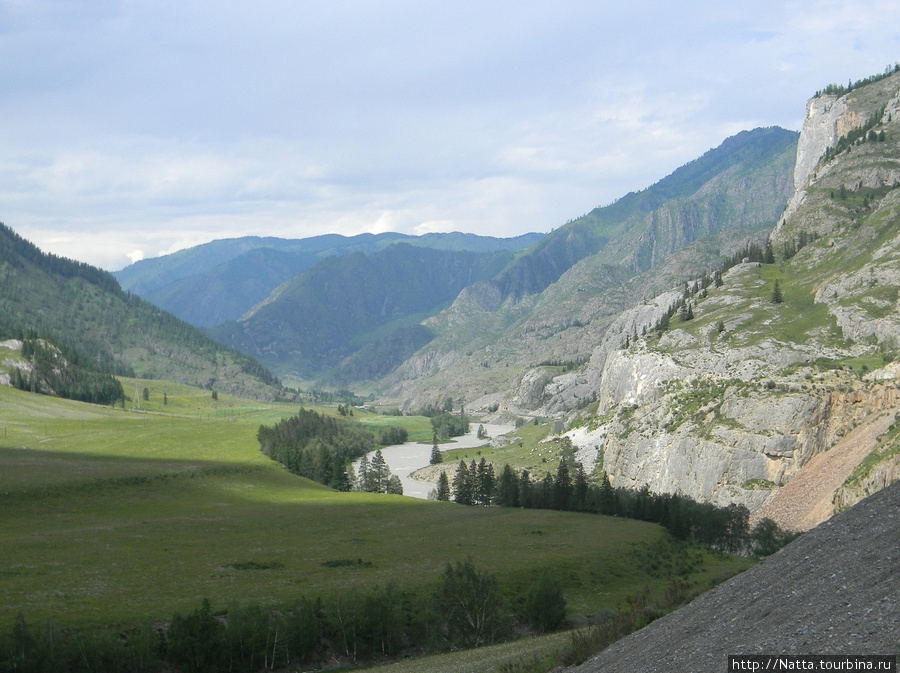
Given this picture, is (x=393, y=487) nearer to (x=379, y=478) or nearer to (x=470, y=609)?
(x=379, y=478)

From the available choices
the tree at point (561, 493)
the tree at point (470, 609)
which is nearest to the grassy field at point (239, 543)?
the tree at point (470, 609)

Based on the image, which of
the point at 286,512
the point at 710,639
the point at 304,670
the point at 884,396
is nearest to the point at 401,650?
the point at 304,670

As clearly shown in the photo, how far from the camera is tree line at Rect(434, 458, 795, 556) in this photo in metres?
112

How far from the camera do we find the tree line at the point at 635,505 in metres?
112

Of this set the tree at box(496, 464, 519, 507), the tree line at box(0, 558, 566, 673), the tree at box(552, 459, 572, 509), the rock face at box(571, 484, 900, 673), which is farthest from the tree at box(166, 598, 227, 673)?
the tree at box(496, 464, 519, 507)

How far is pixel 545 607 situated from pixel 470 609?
Answer: 8.28 metres

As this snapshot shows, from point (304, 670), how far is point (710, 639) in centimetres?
4259

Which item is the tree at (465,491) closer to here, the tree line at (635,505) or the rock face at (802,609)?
the tree line at (635,505)

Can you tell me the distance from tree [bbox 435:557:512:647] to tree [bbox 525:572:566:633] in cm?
330

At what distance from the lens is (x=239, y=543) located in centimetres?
8938

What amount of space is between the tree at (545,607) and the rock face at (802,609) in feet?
118

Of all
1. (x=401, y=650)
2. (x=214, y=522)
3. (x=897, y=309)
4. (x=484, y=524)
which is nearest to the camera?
(x=401, y=650)

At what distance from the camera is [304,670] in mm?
57438

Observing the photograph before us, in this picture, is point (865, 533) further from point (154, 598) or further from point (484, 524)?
point (484, 524)
